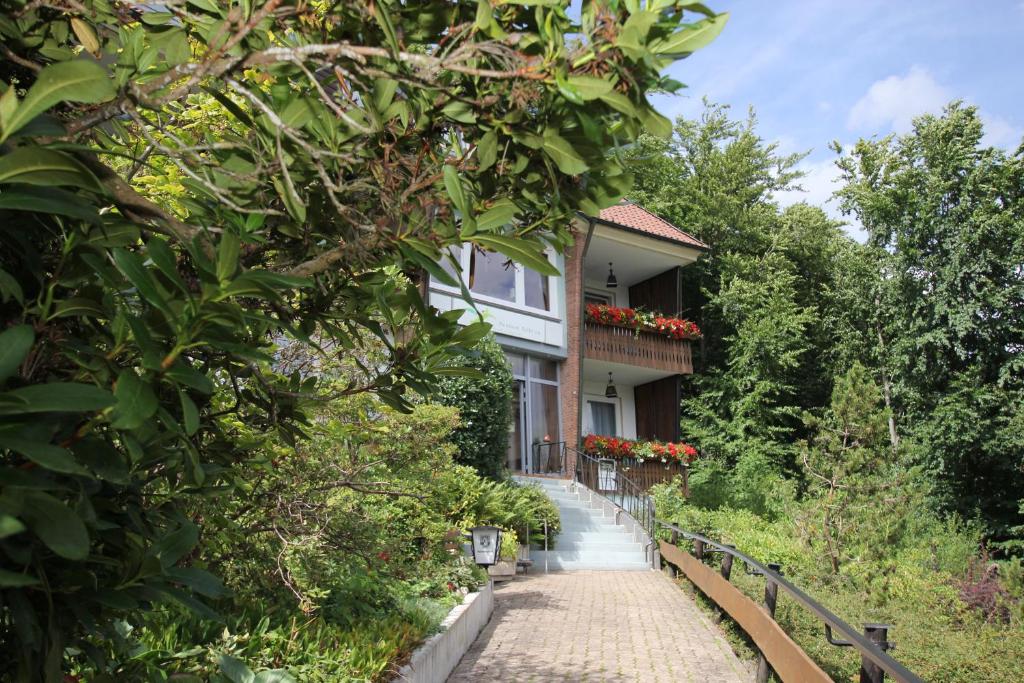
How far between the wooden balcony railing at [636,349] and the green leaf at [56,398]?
64.8ft

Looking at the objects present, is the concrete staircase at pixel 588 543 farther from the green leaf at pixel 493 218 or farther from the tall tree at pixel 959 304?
the green leaf at pixel 493 218

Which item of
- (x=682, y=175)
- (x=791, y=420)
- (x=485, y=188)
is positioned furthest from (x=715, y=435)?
(x=485, y=188)

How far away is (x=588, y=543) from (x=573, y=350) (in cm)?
632

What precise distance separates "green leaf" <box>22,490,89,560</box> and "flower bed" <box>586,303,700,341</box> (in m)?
20.0

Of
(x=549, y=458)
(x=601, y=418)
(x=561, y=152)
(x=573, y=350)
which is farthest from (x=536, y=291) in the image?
(x=561, y=152)

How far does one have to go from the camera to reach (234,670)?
150 inches

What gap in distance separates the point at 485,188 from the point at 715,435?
2442 centimetres

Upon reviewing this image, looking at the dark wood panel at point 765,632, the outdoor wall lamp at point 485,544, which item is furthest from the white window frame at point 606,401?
the dark wood panel at point 765,632

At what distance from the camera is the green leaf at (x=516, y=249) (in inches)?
74.5

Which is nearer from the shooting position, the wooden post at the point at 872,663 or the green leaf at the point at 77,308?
the green leaf at the point at 77,308

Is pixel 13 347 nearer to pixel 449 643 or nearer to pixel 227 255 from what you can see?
pixel 227 255

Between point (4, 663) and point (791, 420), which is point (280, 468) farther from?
point (791, 420)

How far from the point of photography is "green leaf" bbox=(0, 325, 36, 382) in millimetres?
1267

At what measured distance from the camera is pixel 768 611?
21.8 ft
